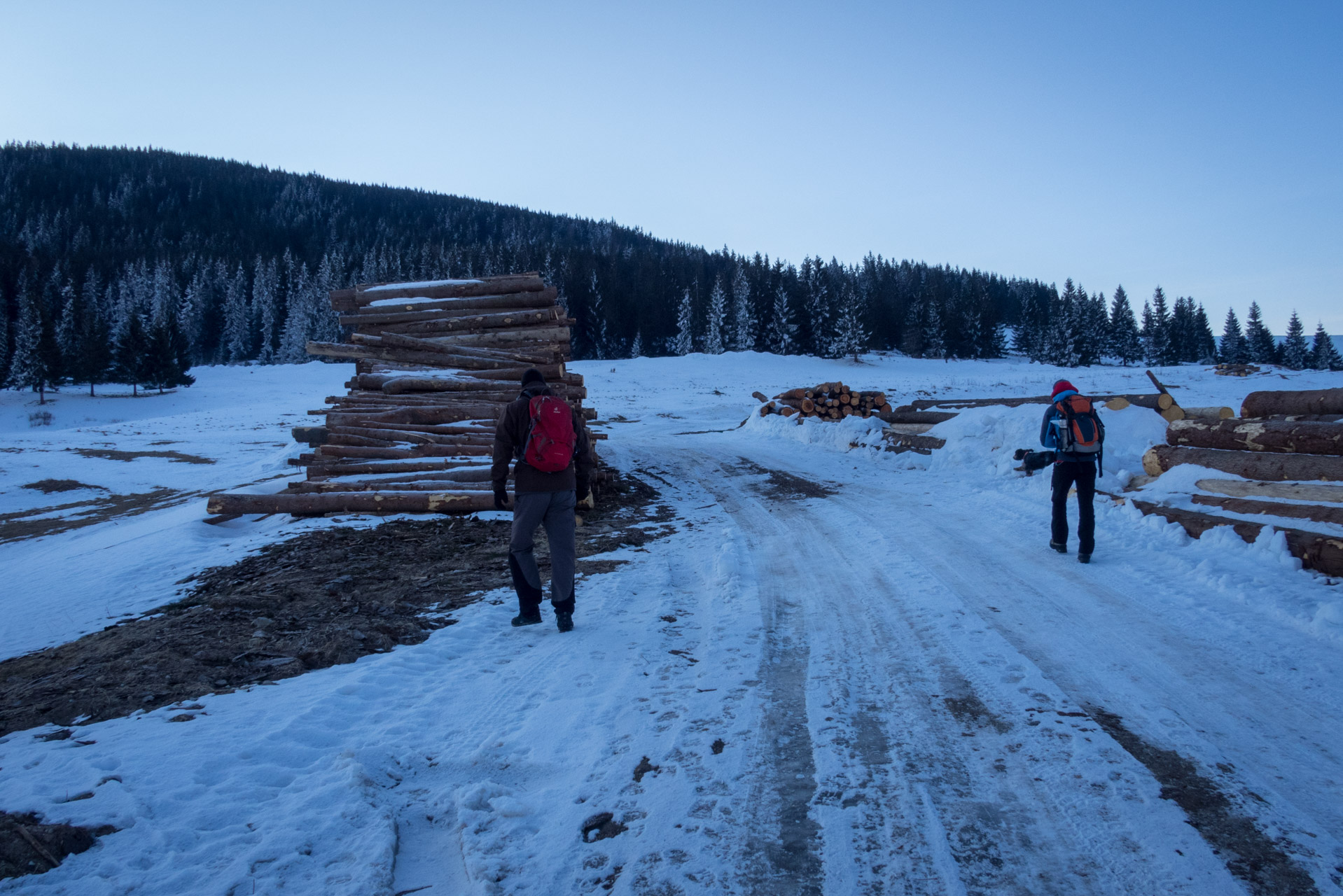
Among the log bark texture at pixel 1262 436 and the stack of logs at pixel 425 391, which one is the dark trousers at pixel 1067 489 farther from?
the stack of logs at pixel 425 391

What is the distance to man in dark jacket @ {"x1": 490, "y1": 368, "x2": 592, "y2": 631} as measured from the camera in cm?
475

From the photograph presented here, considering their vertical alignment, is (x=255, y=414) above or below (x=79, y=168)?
below

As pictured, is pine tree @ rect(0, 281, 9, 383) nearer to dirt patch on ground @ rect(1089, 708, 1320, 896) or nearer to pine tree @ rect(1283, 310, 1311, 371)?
dirt patch on ground @ rect(1089, 708, 1320, 896)

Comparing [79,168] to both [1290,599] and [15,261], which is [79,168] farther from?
[1290,599]

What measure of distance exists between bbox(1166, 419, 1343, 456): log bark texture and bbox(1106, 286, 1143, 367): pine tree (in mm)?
88213

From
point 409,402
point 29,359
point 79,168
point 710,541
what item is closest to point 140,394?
point 29,359

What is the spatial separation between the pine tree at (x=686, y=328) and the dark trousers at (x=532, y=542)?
66.8 meters

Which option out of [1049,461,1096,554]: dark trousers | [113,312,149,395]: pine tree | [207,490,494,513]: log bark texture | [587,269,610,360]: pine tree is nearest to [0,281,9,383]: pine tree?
[113,312,149,395]: pine tree

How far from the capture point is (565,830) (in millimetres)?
2488

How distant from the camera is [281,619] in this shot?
4.91m

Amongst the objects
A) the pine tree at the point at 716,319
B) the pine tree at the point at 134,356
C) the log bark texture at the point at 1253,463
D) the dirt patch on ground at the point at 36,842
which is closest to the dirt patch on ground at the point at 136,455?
the dirt patch on ground at the point at 36,842

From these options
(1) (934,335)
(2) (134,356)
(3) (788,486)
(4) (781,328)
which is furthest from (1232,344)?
(2) (134,356)

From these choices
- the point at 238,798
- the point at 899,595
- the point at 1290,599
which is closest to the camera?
the point at 238,798

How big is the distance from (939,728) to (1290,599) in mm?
3614
